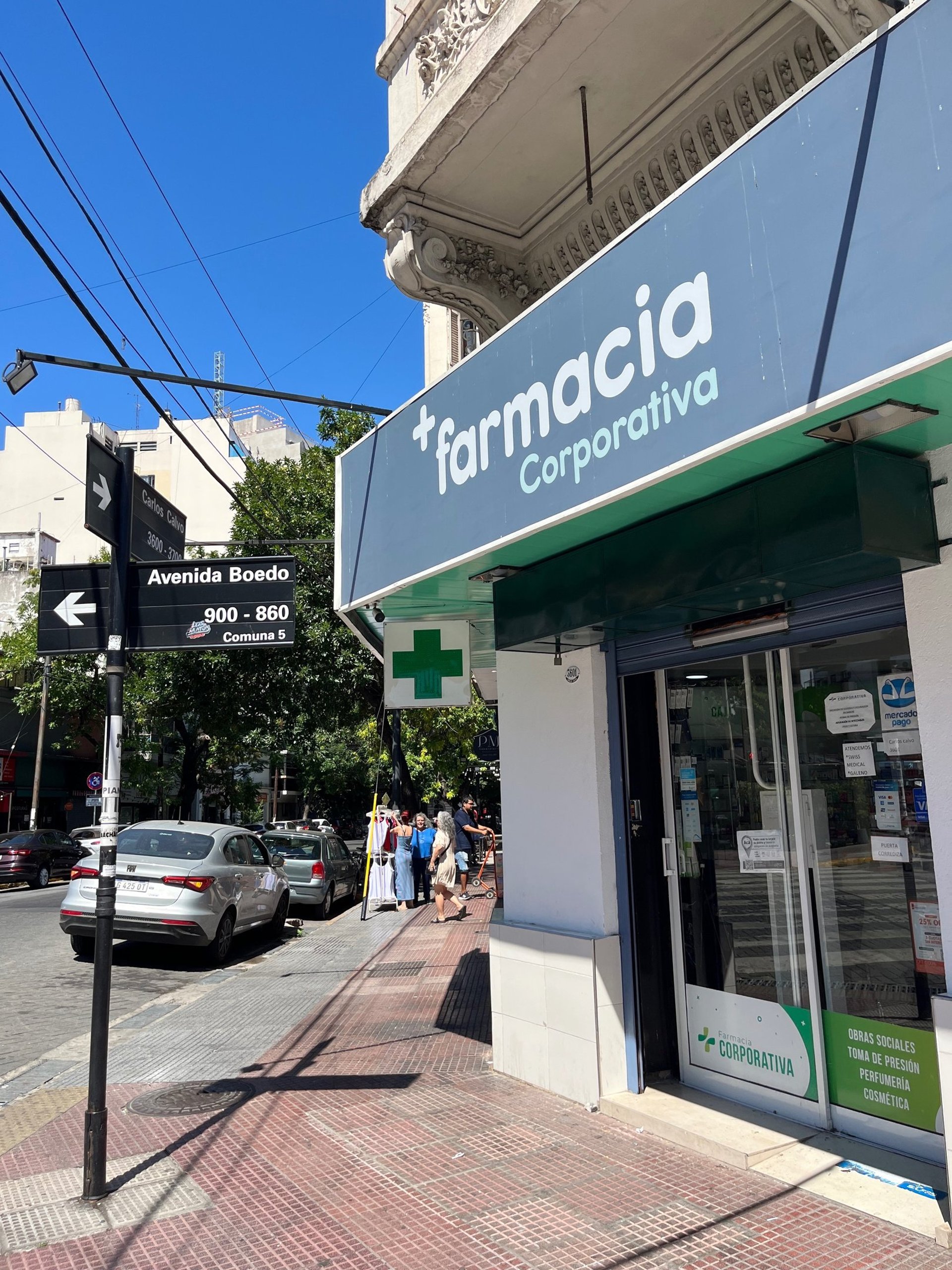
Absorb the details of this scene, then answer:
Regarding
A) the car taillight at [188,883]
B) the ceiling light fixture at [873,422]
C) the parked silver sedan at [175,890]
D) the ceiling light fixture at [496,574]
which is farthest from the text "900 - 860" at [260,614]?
the car taillight at [188,883]

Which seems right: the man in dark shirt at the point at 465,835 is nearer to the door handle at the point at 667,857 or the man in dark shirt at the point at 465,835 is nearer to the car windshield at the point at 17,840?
the door handle at the point at 667,857

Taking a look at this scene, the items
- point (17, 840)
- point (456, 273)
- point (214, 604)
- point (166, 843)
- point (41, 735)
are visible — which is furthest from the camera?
point (41, 735)

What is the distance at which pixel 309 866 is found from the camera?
53.2 feet

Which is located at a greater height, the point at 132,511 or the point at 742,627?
the point at 132,511

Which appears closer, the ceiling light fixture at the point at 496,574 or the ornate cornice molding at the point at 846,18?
the ornate cornice molding at the point at 846,18

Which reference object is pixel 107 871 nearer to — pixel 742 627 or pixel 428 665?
pixel 428 665

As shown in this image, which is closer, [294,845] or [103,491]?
[103,491]

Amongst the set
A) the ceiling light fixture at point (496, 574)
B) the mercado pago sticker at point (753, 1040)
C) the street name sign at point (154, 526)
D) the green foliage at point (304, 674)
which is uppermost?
the green foliage at point (304, 674)

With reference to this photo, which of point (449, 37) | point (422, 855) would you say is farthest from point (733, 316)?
point (422, 855)

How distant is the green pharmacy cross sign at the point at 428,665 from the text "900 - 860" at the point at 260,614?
1433mm

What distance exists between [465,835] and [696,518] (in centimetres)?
1520

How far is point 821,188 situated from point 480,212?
14.0 ft

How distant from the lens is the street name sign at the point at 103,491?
483 centimetres

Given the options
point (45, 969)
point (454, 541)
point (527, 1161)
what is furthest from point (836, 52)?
point (45, 969)
